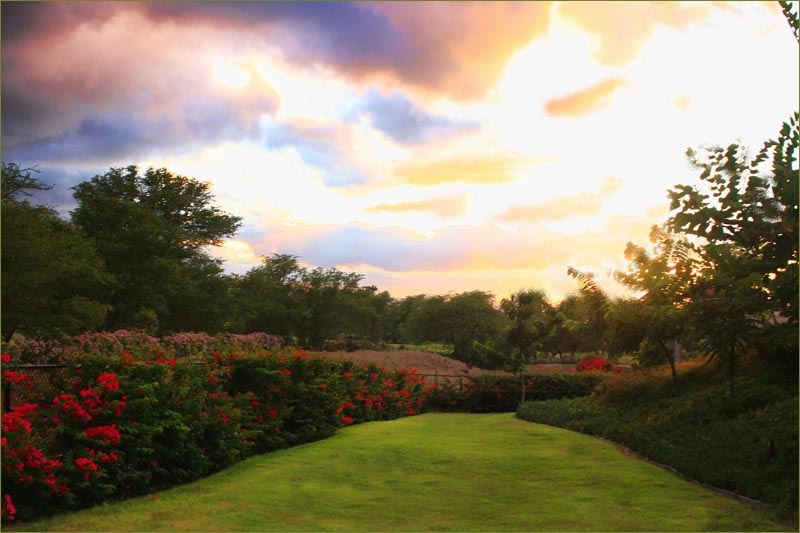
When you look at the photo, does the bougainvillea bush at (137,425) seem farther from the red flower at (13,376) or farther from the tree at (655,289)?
the tree at (655,289)

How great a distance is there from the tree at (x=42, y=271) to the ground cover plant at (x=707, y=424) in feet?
51.7

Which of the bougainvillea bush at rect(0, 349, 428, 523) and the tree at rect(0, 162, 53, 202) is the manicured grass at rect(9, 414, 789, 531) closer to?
the bougainvillea bush at rect(0, 349, 428, 523)

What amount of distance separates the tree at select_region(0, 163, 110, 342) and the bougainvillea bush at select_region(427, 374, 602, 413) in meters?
13.1

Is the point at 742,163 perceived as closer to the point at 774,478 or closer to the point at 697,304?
the point at 697,304

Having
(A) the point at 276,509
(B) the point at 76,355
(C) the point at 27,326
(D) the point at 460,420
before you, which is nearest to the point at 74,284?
(C) the point at 27,326

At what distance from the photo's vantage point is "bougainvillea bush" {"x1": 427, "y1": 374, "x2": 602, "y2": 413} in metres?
20.9

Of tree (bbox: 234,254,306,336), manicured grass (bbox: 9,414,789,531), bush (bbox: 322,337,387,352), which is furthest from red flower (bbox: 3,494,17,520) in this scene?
bush (bbox: 322,337,387,352)

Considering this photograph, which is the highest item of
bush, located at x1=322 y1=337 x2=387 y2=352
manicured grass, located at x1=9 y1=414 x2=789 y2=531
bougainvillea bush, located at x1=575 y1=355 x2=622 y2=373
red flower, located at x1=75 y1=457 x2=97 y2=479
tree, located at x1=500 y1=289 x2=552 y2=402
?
tree, located at x1=500 y1=289 x2=552 y2=402

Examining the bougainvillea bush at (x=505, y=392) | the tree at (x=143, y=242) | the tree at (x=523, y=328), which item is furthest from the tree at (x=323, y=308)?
the bougainvillea bush at (x=505, y=392)

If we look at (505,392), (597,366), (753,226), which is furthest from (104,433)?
(597,366)

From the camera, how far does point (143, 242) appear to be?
33625 mm

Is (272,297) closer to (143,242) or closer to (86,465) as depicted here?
(143,242)

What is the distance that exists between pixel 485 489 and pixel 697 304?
331cm

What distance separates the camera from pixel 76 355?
802 centimetres
